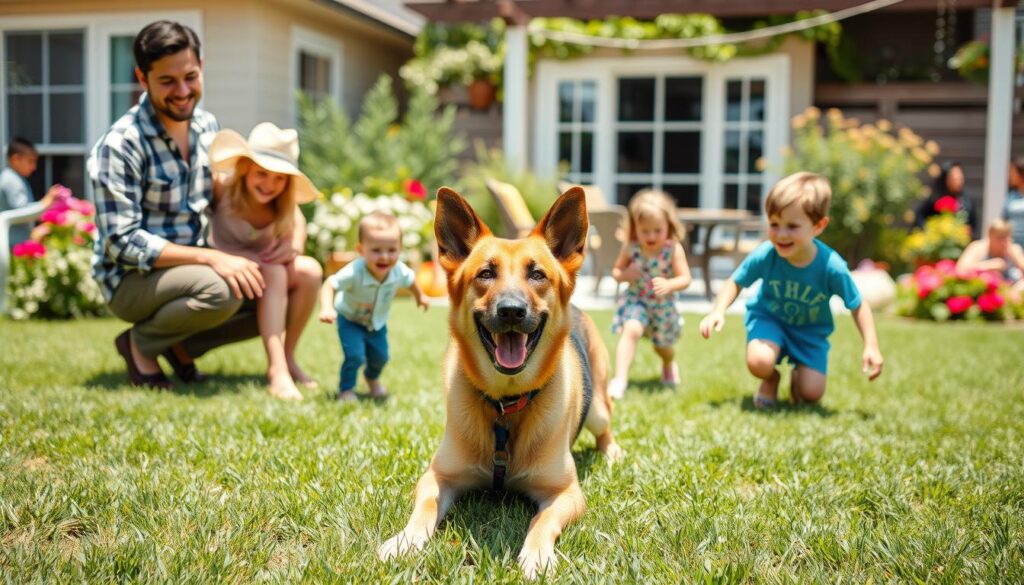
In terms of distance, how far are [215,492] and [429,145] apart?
9345 millimetres

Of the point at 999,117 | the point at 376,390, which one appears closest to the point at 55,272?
the point at 376,390

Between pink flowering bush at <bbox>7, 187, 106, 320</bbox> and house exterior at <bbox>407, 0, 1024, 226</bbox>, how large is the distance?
5.63 meters

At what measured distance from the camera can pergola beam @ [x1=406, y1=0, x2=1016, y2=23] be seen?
10070 mm

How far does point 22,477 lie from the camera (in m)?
2.67

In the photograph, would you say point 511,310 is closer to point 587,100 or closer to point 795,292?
point 795,292

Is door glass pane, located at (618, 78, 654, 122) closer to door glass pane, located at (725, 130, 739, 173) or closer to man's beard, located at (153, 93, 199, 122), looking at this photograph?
door glass pane, located at (725, 130, 739, 173)

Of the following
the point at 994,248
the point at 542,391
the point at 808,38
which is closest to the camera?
the point at 542,391

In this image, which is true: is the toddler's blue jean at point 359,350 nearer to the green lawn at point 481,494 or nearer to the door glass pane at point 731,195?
the green lawn at point 481,494

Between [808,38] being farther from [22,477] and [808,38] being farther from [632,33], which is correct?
[22,477]

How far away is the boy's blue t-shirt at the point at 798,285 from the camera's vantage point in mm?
4008

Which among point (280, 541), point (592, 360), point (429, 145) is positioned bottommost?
point (280, 541)

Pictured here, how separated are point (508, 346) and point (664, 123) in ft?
35.1

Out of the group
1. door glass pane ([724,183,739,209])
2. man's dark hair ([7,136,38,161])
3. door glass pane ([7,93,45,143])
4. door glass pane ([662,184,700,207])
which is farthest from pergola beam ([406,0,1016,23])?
door glass pane ([7,93,45,143])

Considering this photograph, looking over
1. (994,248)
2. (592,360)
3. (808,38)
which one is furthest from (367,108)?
(592,360)
